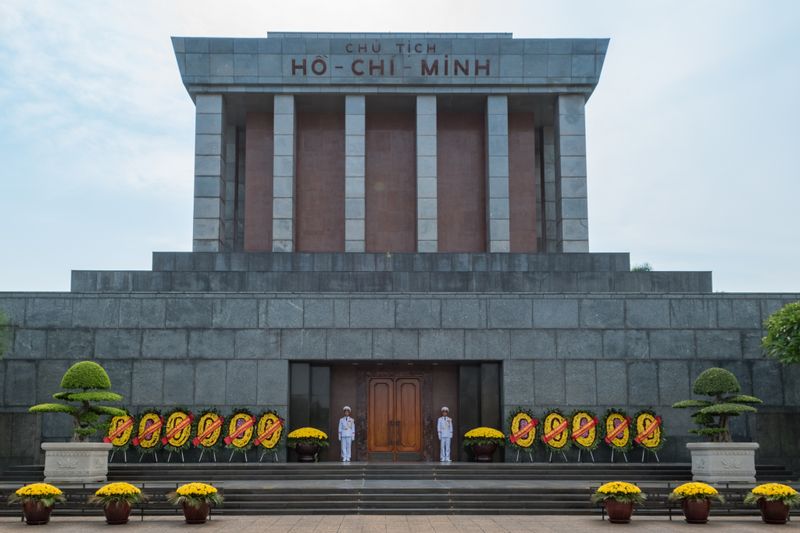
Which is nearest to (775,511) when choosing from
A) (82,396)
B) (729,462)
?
(729,462)

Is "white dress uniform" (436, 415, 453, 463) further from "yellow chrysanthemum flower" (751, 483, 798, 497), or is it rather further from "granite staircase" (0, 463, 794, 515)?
"yellow chrysanthemum flower" (751, 483, 798, 497)

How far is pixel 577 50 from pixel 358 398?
16.2 metres

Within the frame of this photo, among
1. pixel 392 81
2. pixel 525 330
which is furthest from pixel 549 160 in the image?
pixel 525 330

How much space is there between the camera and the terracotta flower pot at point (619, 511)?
1911 cm

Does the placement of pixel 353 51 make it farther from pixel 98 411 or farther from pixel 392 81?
pixel 98 411

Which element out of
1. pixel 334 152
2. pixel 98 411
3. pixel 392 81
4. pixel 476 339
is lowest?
pixel 98 411

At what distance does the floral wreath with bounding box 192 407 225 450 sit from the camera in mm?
27000

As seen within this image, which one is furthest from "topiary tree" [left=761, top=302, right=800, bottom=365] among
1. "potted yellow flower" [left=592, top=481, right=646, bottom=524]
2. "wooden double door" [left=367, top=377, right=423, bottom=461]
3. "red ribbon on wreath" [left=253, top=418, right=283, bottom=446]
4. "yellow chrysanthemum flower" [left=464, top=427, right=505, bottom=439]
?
"red ribbon on wreath" [left=253, top=418, right=283, bottom=446]

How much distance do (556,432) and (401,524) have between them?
9.58 m

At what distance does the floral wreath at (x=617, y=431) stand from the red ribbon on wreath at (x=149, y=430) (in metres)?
12.8

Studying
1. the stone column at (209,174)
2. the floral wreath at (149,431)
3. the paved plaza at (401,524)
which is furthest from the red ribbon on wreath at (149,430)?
the stone column at (209,174)

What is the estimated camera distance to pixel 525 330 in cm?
2833

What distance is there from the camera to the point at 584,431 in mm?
27344

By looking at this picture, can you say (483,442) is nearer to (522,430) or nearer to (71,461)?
(522,430)
